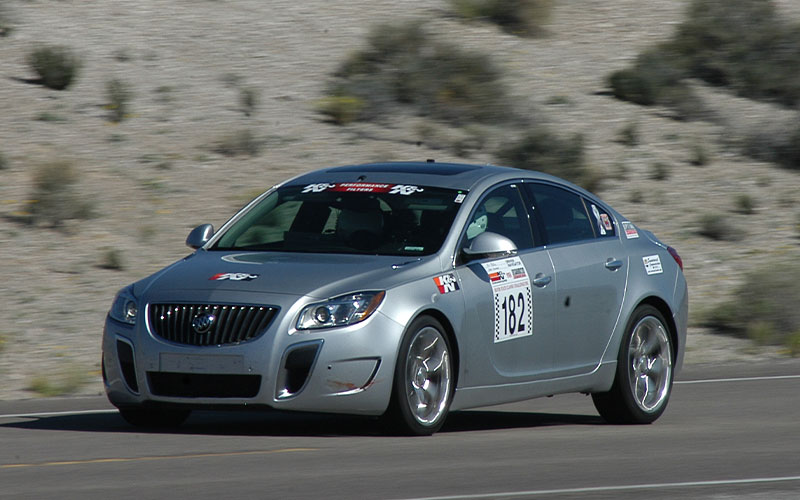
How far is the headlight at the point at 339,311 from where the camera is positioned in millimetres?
8414

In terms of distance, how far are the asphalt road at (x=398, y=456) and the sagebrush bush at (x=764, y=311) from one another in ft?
19.7

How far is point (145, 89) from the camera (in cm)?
2488

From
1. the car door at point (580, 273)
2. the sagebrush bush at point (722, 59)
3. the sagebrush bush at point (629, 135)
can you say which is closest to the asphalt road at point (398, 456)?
the car door at point (580, 273)

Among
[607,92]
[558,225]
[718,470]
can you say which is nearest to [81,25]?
[607,92]

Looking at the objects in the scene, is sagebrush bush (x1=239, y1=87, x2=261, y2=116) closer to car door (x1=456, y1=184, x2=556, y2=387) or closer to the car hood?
car door (x1=456, y1=184, x2=556, y2=387)

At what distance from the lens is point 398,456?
26.4 ft

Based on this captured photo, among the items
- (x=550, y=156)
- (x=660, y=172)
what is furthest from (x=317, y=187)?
(x=660, y=172)

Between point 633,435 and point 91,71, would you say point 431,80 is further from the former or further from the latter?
point 633,435

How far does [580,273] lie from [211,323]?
2.83 meters

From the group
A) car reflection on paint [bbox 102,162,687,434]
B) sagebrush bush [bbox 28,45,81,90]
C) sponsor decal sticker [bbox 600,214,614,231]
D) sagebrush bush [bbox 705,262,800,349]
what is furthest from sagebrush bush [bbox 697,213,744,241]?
sponsor decal sticker [bbox 600,214,614,231]

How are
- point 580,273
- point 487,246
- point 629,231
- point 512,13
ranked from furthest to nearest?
point 512,13 → point 629,231 → point 580,273 → point 487,246

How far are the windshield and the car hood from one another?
0.22 metres

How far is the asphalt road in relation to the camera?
7.06m

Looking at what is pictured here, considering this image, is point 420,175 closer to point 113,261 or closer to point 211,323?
point 211,323
